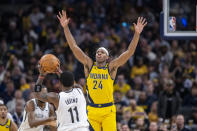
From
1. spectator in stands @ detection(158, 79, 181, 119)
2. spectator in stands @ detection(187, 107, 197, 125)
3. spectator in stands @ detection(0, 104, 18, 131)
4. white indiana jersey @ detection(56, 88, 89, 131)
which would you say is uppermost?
white indiana jersey @ detection(56, 88, 89, 131)

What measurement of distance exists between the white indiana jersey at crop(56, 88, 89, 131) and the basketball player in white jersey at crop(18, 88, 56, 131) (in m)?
1.09

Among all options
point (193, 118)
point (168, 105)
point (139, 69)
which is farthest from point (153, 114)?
point (139, 69)

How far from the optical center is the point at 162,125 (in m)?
11.7

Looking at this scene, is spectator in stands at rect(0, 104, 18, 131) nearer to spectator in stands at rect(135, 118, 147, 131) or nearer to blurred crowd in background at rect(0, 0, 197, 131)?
blurred crowd in background at rect(0, 0, 197, 131)

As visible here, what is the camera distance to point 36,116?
29.8ft

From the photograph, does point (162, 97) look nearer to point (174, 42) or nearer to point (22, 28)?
point (174, 42)

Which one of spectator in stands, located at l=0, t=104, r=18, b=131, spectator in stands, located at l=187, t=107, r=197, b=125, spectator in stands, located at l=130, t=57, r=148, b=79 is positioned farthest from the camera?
spectator in stands, located at l=130, t=57, r=148, b=79

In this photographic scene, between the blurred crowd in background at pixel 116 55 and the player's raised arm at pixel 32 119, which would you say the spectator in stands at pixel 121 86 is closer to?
the blurred crowd in background at pixel 116 55

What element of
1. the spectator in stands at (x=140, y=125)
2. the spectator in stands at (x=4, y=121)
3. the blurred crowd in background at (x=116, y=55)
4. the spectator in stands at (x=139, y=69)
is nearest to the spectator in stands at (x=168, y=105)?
the blurred crowd in background at (x=116, y=55)

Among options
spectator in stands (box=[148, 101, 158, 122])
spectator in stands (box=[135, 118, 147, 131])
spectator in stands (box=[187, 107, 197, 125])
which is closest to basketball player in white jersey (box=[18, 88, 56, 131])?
spectator in stands (box=[135, 118, 147, 131])

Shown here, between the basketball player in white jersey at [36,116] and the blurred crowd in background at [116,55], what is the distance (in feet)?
7.67

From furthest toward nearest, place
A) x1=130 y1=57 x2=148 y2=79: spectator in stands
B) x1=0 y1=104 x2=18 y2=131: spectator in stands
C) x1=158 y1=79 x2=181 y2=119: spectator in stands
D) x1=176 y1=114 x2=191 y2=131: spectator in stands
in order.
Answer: x1=130 y1=57 x2=148 y2=79: spectator in stands → x1=158 y1=79 x2=181 y2=119: spectator in stands → x1=176 y1=114 x2=191 y2=131: spectator in stands → x1=0 y1=104 x2=18 y2=131: spectator in stands

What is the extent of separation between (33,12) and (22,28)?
0.83m

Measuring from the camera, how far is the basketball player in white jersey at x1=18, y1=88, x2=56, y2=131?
28.1 feet
